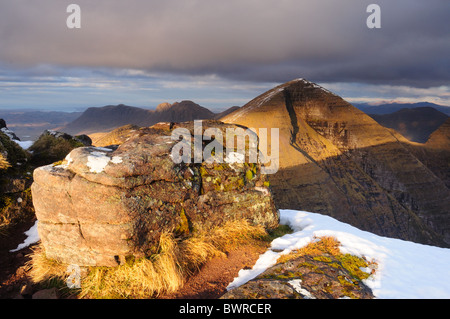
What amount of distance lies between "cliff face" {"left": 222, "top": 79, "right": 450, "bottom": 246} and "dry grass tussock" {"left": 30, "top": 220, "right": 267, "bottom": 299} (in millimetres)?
68629

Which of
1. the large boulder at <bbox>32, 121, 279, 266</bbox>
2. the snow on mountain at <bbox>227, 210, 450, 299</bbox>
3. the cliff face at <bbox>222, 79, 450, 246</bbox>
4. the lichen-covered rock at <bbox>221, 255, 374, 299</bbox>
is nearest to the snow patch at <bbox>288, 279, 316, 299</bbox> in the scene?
the lichen-covered rock at <bbox>221, 255, 374, 299</bbox>

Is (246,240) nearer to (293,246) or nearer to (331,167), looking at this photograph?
(293,246)

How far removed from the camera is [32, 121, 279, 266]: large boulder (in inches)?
218

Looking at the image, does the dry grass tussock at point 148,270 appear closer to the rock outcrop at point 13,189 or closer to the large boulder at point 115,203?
the large boulder at point 115,203

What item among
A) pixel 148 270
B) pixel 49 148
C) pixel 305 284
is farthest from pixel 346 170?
pixel 148 270

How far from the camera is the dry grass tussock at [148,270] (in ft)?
16.4

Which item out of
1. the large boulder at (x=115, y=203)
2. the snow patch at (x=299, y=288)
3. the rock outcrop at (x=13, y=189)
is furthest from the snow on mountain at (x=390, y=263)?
the large boulder at (x=115, y=203)

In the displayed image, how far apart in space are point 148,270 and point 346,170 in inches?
4019

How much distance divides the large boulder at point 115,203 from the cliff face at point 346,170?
68707mm

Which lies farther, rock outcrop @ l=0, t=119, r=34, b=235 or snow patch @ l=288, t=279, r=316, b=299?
rock outcrop @ l=0, t=119, r=34, b=235

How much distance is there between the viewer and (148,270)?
5273mm

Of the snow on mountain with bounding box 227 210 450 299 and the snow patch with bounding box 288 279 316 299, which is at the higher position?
the snow patch with bounding box 288 279 316 299

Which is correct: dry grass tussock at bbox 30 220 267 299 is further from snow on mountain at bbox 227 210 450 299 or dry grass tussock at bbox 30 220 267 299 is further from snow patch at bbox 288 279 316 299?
snow patch at bbox 288 279 316 299

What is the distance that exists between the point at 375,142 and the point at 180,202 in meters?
113
